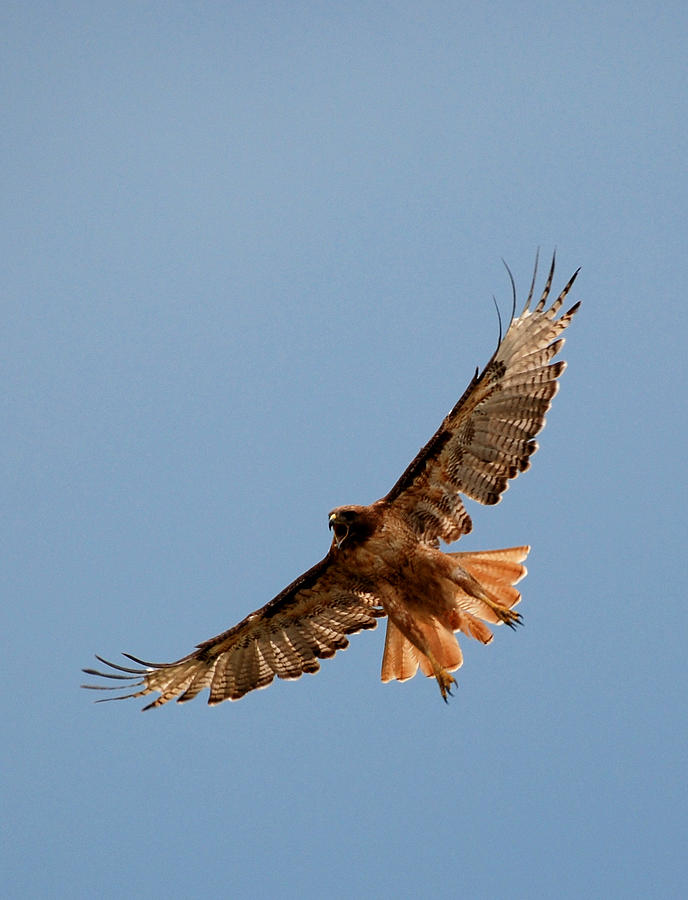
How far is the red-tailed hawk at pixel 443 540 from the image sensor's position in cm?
1102

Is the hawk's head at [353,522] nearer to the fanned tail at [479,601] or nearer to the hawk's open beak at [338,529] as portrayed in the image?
the hawk's open beak at [338,529]

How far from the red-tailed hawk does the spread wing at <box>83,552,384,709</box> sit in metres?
0.02

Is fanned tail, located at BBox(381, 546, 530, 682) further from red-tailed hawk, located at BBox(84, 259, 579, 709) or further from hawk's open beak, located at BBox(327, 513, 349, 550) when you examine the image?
hawk's open beak, located at BBox(327, 513, 349, 550)

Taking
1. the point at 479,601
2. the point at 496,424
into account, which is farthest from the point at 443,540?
the point at 496,424

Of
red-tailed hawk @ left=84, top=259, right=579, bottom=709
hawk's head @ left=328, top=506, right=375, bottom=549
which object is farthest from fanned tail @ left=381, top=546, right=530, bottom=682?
hawk's head @ left=328, top=506, right=375, bottom=549

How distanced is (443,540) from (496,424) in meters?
1.19

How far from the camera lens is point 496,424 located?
11.1 m

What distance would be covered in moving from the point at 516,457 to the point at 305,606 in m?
2.54

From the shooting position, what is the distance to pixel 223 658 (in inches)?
474

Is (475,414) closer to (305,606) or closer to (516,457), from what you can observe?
(516,457)

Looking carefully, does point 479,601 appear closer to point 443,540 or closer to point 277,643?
point 443,540

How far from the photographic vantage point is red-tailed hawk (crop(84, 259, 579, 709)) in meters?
11.0

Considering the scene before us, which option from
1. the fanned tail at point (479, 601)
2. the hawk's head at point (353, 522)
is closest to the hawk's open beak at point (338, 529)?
the hawk's head at point (353, 522)

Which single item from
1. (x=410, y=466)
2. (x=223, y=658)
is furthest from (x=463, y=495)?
(x=223, y=658)
